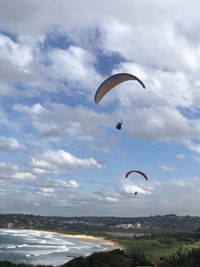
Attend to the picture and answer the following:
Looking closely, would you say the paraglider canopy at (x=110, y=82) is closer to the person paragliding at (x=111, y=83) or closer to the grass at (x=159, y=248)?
the person paragliding at (x=111, y=83)

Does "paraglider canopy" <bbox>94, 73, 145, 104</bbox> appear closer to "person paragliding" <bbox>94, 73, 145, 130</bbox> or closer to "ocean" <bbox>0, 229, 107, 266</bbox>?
"person paragliding" <bbox>94, 73, 145, 130</bbox>

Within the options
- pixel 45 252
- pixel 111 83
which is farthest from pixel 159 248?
pixel 111 83

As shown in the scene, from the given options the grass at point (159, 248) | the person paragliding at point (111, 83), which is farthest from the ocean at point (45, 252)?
the person paragliding at point (111, 83)

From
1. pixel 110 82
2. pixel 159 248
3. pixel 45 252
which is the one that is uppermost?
pixel 110 82

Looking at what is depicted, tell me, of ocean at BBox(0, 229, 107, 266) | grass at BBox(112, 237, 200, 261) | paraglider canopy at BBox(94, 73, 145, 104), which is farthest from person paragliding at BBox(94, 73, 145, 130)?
ocean at BBox(0, 229, 107, 266)

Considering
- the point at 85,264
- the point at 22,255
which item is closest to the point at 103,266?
the point at 85,264

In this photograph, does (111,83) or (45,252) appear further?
(45,252)

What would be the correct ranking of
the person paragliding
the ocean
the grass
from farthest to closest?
the ocean < the grass < the person paragliding

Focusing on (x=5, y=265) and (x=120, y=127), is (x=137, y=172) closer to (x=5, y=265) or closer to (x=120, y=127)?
(x=120, y=127)

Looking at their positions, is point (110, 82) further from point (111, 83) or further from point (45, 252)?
point (45, 252)
